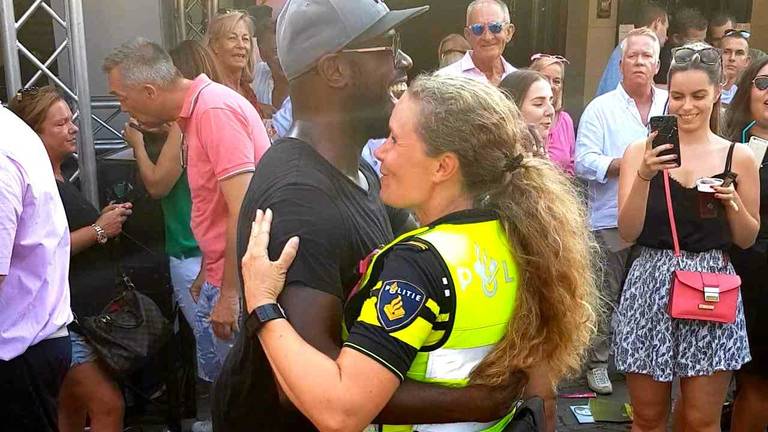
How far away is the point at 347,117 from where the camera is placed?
160 centimetres

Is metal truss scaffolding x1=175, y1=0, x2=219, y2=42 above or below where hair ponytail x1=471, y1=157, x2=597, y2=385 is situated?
above

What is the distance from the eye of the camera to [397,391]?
1.37 metres

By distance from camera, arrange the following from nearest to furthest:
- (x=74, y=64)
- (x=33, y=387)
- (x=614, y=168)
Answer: (x=33, y=387) < (x=74, y=64) < (x=614, y=168)

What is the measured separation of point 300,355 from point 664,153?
→ 177 cm

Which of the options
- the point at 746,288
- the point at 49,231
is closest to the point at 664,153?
the point at 746,288

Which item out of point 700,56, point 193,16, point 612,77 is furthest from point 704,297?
point 193,16

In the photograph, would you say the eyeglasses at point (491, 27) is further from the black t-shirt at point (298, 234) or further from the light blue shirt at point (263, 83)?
the black t-shirt at point (298, 234)

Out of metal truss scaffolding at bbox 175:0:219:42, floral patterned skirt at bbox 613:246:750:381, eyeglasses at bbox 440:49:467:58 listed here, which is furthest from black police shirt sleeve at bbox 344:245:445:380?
metal truss scaffolding at bbox 175:0:219:42

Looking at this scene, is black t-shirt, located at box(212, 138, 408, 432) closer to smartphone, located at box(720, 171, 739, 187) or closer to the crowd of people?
the crowd of people

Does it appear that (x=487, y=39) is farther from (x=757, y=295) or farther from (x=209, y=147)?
(x=209, y=147)

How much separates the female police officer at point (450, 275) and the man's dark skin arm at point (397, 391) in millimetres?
23

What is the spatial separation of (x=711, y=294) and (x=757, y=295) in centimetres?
68

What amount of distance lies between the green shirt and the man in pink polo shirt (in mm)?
298

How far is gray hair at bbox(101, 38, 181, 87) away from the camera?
2934 mm
